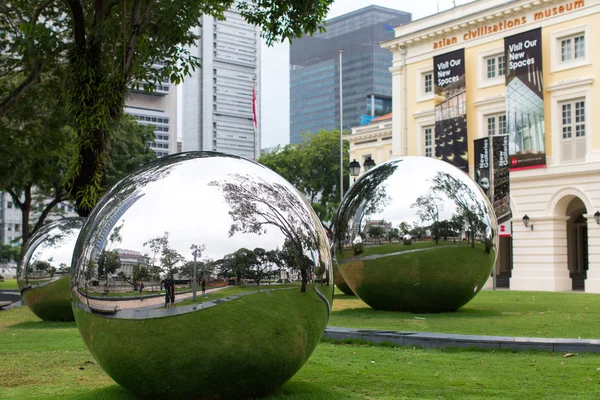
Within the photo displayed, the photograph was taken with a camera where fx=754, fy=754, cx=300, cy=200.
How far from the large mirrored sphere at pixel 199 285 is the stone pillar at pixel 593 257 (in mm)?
29890

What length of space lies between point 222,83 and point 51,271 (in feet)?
211

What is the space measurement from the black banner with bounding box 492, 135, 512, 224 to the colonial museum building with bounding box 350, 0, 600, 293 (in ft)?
0.25

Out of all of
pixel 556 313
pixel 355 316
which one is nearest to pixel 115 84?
pixel 355 316

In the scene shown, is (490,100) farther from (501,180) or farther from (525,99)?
(501,180)

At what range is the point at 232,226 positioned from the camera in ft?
19.5

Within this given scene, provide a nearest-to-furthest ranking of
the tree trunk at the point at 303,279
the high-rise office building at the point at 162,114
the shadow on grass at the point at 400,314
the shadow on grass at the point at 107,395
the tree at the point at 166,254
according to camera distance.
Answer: the tree at the point at 166,254
the tree trunk at the point at 303,279
the shadow on grass at the point at 107,395
the shadow on grass at the point at 400,314
the high-rise office building at the point at 162,114

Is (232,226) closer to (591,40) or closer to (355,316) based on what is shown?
(355,316)

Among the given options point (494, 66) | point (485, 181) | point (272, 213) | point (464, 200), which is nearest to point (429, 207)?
point (464, 200)

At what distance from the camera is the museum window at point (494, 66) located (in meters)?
39.0

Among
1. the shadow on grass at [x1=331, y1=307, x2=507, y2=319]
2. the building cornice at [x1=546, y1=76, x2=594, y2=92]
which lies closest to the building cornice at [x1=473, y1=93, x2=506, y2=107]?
the building cornice at [x1=546, y1=76, x2=594, y2=92]

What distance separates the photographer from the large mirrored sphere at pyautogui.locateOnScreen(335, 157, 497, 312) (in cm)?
1384

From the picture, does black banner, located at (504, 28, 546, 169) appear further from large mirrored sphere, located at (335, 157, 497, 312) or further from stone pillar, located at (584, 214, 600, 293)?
large mirrored sphere, located at (335, 157, 497, 312)

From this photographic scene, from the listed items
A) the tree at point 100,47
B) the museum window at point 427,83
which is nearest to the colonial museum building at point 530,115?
the museum window at point 427,83

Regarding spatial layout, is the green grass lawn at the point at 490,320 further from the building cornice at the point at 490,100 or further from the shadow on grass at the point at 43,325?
the building cornice at the point at 490,100
